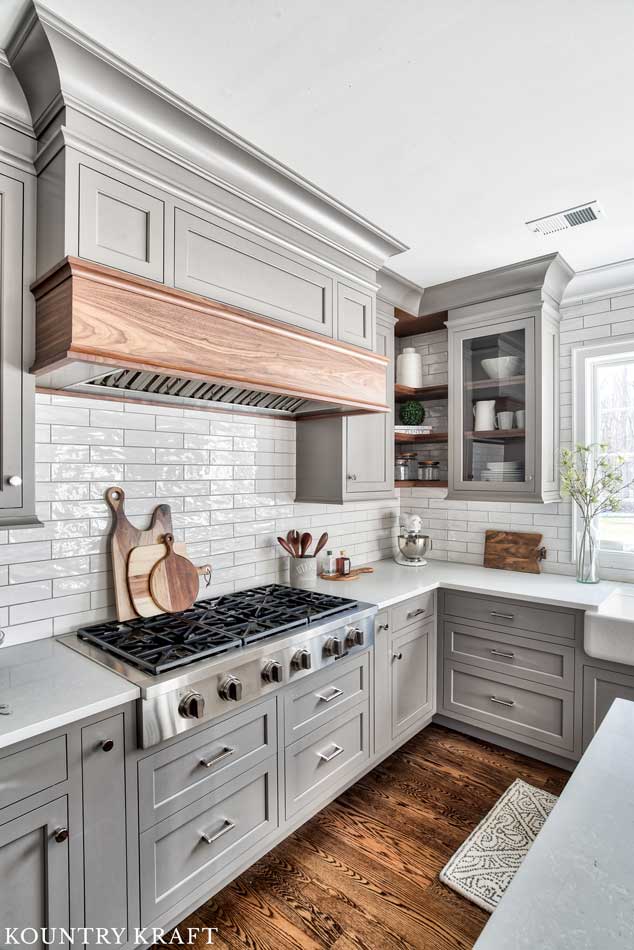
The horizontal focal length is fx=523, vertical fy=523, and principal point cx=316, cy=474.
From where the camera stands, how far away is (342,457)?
2.74m

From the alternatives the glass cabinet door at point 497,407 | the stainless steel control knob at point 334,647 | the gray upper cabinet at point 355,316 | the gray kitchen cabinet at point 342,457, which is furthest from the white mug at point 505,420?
the stainless steel control knob at point 334,647

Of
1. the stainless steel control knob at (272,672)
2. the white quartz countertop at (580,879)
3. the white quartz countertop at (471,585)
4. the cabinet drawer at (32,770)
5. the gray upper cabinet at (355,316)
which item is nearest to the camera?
the white quartz countertop at (580,879)

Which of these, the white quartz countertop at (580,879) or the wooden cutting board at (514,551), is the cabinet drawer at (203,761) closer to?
the white quartz countertop at (580,879)

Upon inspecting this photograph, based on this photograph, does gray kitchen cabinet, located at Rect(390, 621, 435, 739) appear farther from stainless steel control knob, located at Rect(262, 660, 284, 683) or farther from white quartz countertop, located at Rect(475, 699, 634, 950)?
white quartz countertop, located at Rect(475, 699, 634, 950)

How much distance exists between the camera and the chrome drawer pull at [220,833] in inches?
67.1

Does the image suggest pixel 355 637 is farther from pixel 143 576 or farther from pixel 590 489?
pixel 590 489

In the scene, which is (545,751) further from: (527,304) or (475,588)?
(527,304)

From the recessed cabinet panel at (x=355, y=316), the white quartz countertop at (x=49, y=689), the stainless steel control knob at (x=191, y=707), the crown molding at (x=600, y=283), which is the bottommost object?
the stainless steel control knob at (x=191, y=707)

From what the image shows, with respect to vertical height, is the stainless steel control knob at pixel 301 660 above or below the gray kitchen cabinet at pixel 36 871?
above

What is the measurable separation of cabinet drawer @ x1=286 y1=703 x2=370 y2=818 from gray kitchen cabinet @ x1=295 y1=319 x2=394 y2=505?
107 centimetres

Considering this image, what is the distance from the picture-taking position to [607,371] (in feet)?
10.1

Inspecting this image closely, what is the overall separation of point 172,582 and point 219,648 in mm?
527

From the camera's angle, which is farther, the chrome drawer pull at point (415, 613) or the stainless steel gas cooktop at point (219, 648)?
the chrome drawer pull at point (415, 613)

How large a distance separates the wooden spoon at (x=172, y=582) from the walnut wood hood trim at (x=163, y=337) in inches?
32.1
